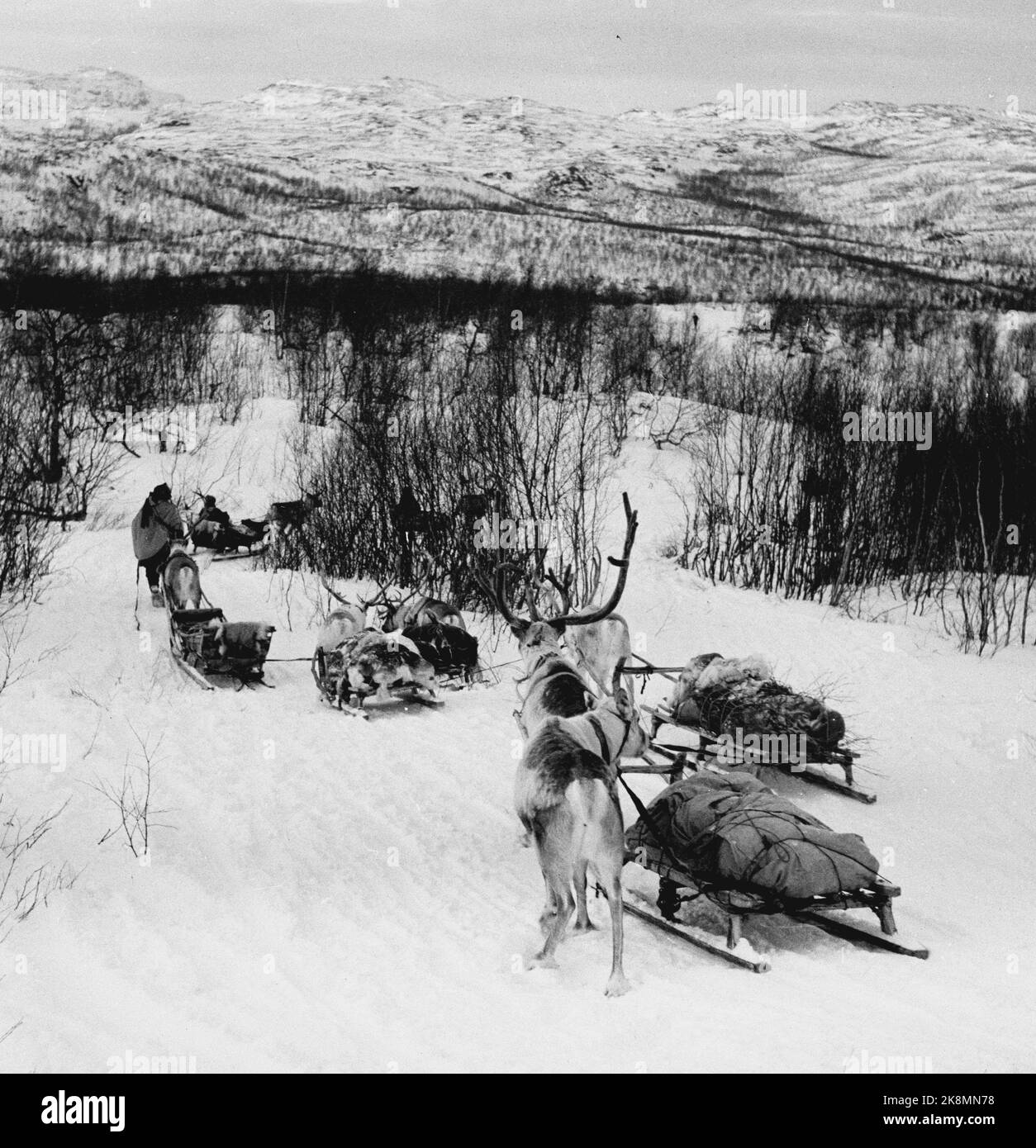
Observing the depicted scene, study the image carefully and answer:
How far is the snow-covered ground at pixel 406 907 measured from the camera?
14.9ft

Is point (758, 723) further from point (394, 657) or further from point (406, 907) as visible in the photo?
point (394, 657)

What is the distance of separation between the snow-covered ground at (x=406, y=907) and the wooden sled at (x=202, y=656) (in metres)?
0.30

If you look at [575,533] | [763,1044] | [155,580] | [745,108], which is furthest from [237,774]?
[745,108]

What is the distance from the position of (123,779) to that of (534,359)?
23358mm

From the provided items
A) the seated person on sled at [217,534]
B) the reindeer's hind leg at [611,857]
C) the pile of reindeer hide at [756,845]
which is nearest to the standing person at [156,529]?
the seated person on sled at [217,534]

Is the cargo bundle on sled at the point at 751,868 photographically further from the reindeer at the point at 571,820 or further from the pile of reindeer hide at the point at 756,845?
the reindeer at the point at 571,820

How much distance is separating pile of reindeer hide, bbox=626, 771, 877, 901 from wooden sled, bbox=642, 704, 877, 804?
238cm

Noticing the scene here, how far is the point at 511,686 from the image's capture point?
40.0 ft

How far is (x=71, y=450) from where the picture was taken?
81.7ft

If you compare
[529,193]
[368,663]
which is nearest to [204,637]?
[368,663]

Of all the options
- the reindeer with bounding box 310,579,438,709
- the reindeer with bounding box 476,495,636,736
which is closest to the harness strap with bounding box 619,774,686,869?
the reindeer with bounding box 476,495,636,736

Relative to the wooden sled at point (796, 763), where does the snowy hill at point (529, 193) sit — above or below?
above

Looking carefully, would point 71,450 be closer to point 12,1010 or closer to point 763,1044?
point 12,1010

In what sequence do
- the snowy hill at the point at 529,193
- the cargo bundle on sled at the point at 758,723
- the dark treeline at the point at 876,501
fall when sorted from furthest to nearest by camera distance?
the snowy hill at the point at 529,193, the dark treeline at the point at 876,501, the cargo bundle on sled at the point at 758,723
